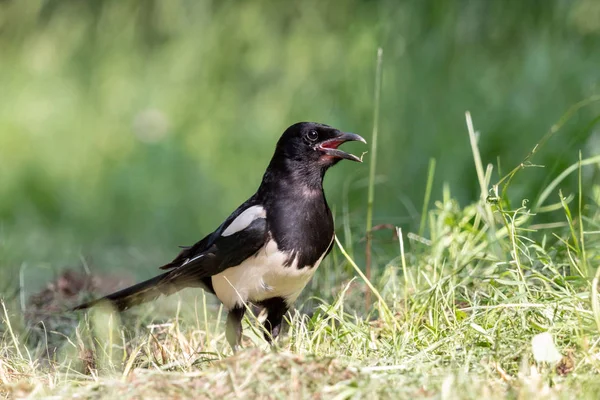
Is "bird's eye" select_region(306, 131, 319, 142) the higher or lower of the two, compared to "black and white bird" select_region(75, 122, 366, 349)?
higher

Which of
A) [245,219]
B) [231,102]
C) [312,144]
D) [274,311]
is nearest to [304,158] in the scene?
[312,144]

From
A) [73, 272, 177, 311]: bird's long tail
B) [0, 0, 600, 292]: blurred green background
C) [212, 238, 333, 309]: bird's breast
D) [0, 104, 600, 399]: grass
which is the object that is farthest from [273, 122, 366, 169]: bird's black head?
[0, 0, 600, 292]: blurred green background

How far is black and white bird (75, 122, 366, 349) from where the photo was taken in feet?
11.8

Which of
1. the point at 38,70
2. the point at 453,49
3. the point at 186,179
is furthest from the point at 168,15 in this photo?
the point at 453,49

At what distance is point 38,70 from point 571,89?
4044 mm

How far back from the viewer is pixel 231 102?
277 inches

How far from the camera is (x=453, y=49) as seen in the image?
6535mm

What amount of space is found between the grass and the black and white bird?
171mm

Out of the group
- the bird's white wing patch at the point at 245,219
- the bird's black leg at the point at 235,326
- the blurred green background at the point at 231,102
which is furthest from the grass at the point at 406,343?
the blurred green background at the point at 231,102

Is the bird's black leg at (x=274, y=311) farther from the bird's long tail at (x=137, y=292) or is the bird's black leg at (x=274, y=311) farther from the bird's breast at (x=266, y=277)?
the bird's long tail at (x=137, y=292)

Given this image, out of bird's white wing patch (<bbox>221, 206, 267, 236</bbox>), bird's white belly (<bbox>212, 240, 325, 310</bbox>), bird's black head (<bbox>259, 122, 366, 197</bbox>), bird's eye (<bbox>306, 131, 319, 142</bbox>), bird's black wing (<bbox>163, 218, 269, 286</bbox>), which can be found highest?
bird's eye (<bbox>306, 131, 319, 142</bbox>)

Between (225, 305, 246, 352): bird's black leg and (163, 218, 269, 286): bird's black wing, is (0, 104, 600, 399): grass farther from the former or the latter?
(163, 218, 269, 286): bird's black wing

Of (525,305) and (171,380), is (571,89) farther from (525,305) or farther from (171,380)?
(171,380)

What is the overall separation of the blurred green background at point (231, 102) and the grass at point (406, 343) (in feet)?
3.50
